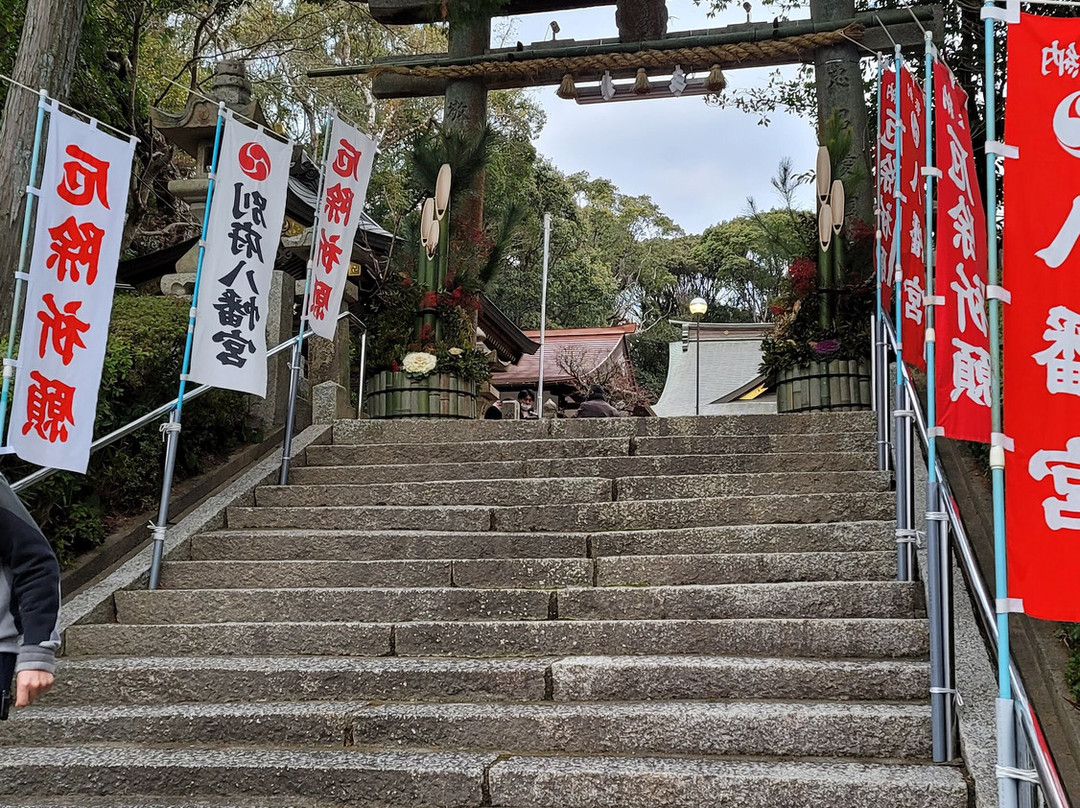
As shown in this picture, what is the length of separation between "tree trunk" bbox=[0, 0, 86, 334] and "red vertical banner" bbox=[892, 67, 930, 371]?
5.89 m

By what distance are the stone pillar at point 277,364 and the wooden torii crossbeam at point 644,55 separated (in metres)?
3.70

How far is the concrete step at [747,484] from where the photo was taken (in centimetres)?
559

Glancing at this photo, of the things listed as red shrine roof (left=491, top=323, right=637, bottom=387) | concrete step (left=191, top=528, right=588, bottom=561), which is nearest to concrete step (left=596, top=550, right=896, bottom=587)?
concrete step (left=191, top=528, right=588, bottom=561)

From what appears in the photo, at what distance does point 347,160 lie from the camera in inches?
290

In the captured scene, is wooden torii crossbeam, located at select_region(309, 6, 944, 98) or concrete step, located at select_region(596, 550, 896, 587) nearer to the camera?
concrete step, located at select_region(596, 550, 896, 587)

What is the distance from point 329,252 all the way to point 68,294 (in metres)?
2.37

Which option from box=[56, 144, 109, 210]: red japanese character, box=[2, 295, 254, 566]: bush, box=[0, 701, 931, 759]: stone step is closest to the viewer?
box=[0, 701, 931, 759]: stone step

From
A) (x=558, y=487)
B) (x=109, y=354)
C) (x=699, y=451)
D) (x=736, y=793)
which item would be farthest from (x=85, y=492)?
(x=736, y=793)

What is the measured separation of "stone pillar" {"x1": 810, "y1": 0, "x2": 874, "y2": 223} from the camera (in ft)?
30.3

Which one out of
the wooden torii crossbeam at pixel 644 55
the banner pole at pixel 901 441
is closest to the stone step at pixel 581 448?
the banner pole at pixel 901 441

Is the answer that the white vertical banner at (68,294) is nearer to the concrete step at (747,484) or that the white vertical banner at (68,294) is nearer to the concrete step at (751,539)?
the concrete step at (751,539)

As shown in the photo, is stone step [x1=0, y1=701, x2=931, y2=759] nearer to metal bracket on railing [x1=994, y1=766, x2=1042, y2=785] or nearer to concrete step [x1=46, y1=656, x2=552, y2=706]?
concrete step [x1=46, y1=656, x2=552, y2=706]

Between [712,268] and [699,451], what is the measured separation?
32.9 meters

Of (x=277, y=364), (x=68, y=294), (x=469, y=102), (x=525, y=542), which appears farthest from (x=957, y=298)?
(x=469, y=102)
